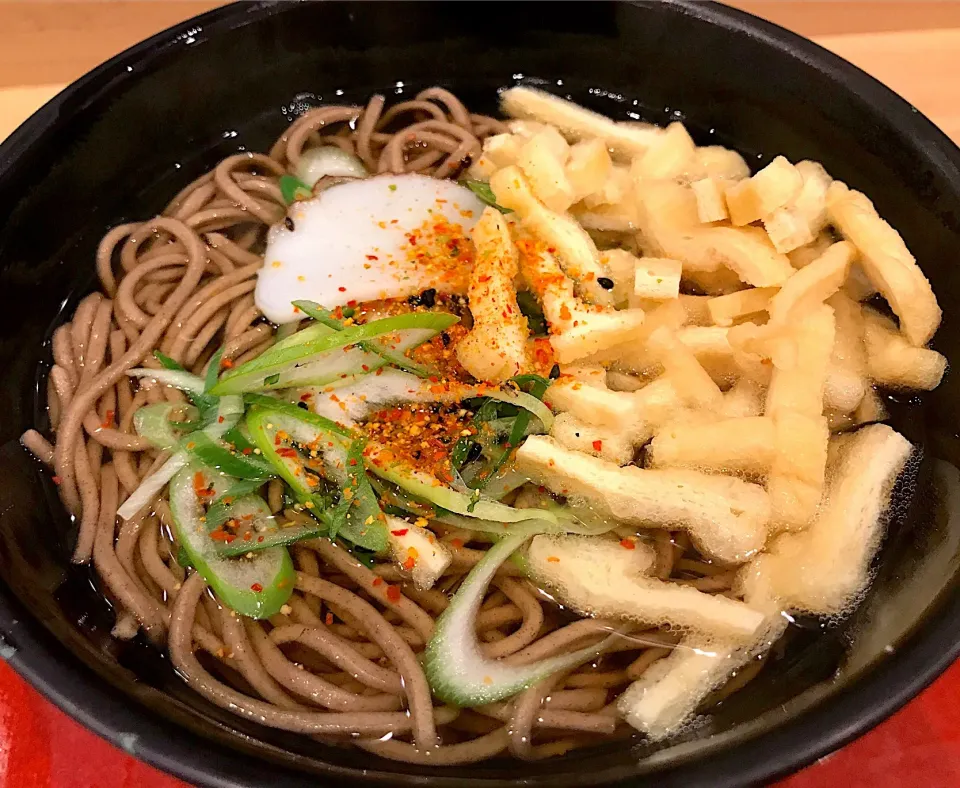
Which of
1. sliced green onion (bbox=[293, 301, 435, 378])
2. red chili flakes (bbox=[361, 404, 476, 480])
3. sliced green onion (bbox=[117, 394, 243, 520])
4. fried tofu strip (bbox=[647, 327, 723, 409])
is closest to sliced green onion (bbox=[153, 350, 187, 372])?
sliced green onion (bbox=[117, 394, 243, 520])

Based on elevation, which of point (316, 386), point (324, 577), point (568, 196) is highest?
point (568, 196)

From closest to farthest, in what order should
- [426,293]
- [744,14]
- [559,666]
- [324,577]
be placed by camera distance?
1. [559,666]
2. [324,577]
3. [426,293]
4. [744,14]

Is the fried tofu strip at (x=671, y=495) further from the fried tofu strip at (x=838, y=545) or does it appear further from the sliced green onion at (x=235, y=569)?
the sliced green onion at (x=235, y=569)

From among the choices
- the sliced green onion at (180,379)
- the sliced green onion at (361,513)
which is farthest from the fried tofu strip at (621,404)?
the sliced green onion at (180,379)

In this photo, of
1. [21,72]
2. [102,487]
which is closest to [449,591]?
[102,487]

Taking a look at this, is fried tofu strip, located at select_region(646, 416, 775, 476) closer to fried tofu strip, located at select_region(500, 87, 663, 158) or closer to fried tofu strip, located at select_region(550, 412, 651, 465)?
fried tofu strip, located at select_region(550, 412, 651, 465)

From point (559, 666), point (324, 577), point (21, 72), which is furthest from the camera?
point (21, 72)

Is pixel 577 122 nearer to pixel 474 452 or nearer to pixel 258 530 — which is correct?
pixel 474 452

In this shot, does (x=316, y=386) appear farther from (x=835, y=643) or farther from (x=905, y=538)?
(x=905, y=538)
